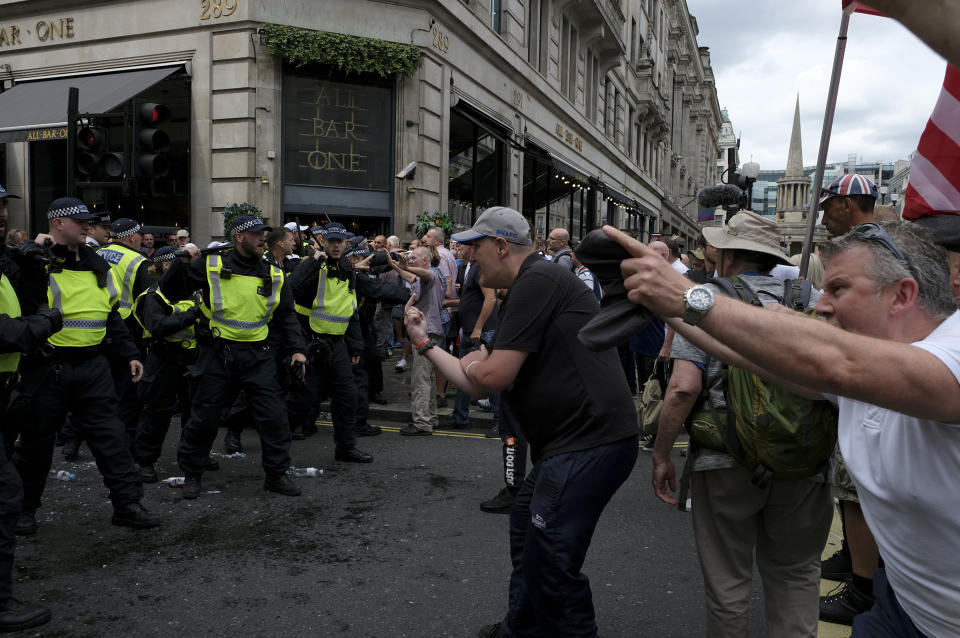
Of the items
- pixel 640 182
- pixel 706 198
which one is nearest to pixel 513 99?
pixel 706 198

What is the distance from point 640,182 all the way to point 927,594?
42.1 m

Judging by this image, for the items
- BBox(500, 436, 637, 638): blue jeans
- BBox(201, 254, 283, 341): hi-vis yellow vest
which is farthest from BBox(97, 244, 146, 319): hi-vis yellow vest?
BBox(500, 436, 637, 638): blue jeans

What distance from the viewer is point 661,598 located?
159 inches

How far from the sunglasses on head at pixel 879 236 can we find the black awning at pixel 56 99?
48.7 feet

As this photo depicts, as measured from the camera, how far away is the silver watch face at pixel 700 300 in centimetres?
152

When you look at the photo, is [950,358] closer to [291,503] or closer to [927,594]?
[927,594]

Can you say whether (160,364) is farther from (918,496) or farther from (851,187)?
(918,496)

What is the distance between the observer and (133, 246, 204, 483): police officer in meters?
6.21

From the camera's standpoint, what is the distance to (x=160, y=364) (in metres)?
6.49

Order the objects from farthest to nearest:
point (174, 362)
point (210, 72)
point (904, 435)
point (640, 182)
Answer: point (640, 182) < point (210, 72) < point (174, 362) < point (904, 435)

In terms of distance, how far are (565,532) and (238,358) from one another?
3605mm

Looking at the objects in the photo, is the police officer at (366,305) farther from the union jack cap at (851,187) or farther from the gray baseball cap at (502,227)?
the union jack cap at (851,187)

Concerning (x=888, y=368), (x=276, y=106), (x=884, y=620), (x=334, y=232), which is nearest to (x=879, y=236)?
(x=888, y=368)

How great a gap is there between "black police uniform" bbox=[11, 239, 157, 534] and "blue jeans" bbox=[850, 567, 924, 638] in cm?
445
